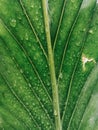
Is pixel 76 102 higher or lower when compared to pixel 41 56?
lower

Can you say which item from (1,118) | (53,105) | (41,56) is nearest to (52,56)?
(41,56)

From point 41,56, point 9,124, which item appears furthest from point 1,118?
point 41,56

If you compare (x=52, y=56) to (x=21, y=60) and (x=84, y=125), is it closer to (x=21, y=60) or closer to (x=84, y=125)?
(x=21, y=60)

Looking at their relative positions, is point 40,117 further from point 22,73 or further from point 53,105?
point 22,73

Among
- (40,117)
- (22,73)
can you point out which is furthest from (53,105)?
(22,73)

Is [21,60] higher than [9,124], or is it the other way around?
[21,60]
